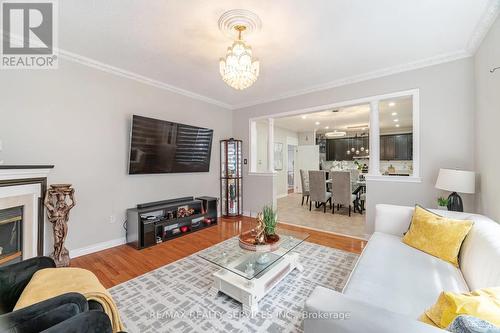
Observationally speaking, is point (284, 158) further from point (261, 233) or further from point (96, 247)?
point (96, 247)

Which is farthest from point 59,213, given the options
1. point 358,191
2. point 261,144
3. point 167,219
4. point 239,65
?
point 358,191

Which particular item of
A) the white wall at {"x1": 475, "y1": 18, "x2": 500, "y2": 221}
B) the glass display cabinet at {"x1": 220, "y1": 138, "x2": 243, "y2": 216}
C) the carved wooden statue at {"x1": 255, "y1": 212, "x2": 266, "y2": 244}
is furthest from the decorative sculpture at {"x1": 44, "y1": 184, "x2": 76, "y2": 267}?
the white wall at {"x1": 475, "y1": 18, "x2": 500, "y2": 221}

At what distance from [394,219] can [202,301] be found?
2.22 m

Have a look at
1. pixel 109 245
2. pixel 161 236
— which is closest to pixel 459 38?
pixel 161 236

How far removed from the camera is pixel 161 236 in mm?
3277

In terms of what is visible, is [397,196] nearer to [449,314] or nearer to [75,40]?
[449,314]

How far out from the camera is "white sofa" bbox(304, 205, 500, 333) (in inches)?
32.1

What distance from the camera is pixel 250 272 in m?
1.76

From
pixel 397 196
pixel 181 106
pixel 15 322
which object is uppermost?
pixel 181 106

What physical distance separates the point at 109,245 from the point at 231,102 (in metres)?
3.54

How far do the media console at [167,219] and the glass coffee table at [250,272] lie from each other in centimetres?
155

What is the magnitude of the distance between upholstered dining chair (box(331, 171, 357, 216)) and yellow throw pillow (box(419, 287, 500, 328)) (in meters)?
4.09

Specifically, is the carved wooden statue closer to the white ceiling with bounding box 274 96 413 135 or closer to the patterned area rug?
the patterned area rug

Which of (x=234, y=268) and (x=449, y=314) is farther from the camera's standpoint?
(x=234, y=268)
